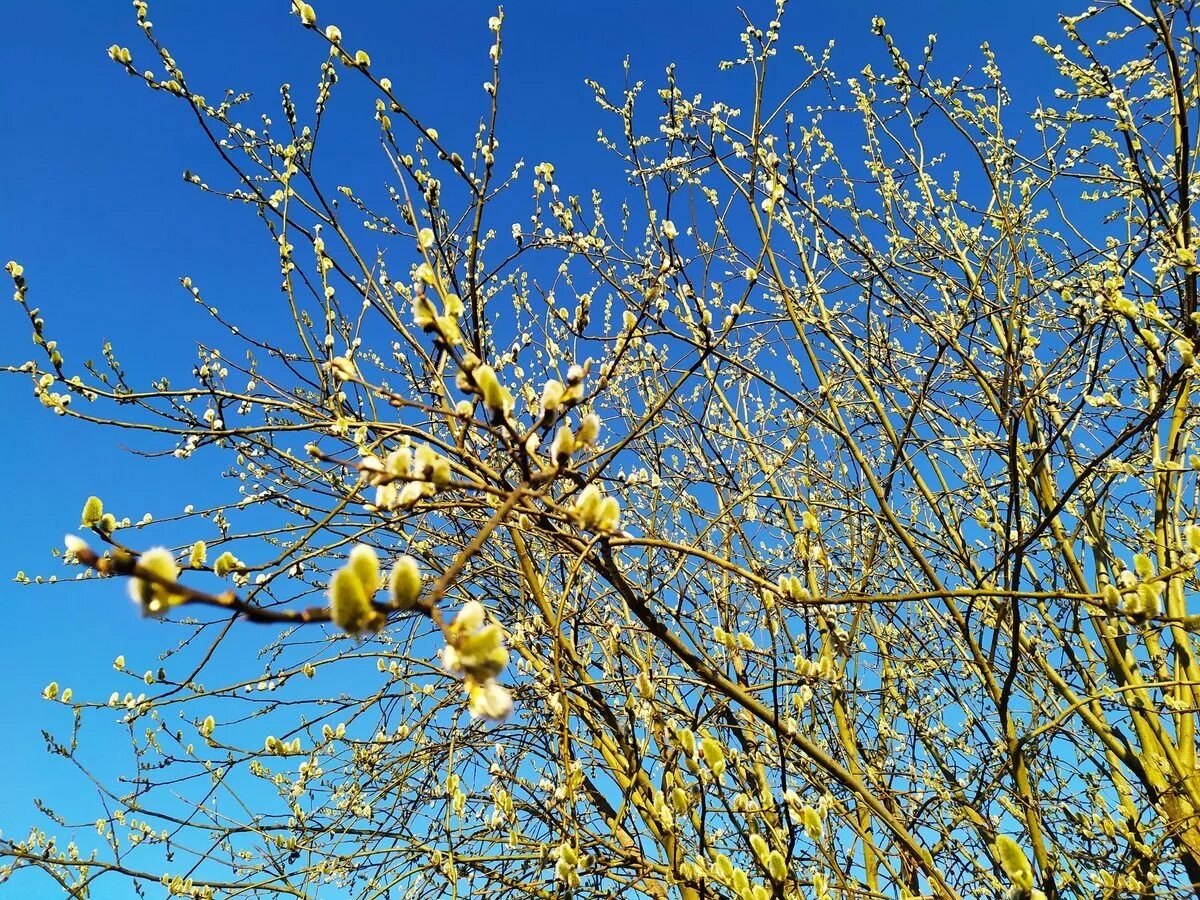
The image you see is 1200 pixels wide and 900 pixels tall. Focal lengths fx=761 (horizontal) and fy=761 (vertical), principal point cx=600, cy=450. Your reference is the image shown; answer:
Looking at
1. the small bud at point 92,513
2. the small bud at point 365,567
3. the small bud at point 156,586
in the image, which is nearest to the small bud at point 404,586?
the small bud at point 365,567

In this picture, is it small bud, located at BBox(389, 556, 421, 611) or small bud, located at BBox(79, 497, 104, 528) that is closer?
small bud, located at BBox(389, 556, 421, 611)

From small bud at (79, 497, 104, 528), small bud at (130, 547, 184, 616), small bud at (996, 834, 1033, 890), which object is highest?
small bud at (79, 497, 104, 528)

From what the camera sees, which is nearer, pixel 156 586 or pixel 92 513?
pixel 156 586

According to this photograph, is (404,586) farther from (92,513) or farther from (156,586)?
(92,513)

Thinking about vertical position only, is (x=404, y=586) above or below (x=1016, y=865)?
above

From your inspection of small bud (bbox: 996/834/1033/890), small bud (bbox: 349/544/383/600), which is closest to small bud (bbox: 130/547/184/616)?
small bud (bbox: 349/544/383/600)

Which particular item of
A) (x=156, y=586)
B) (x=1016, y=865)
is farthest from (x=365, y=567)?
(x=1016, y=865)

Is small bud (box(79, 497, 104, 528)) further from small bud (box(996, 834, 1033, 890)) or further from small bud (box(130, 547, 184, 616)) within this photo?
small bud (box(996, 834, 1033, 890))

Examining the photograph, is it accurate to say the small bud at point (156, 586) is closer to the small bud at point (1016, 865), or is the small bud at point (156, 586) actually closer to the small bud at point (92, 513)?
the small bud at point (92, 513)

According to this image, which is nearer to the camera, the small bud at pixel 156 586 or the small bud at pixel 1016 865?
the small bud at pixel 156 586

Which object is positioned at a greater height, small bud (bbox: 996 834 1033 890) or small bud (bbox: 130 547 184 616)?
small bud (bbox: 130 547 184 616)

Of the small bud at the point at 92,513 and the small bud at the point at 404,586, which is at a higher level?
the small bud at the point at 92,513

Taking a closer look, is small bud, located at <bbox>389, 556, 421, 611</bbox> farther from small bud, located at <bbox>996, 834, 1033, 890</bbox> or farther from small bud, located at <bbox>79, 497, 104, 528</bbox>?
small bud, located at <bbox>996, 834, 1033, 890</bbox>

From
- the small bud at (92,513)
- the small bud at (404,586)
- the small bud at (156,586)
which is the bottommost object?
the small bud at (404,586)
